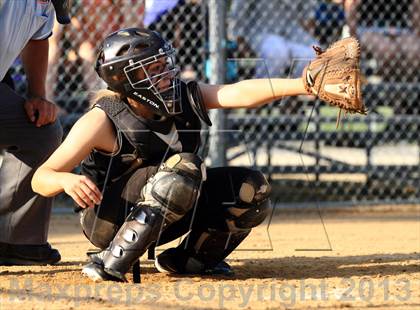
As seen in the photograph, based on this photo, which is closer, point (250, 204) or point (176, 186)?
point (176, 186)

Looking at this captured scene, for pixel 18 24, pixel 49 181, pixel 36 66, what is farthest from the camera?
pixel 36 66

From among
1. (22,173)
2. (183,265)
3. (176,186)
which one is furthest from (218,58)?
(176,186)

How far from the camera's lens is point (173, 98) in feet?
13.5

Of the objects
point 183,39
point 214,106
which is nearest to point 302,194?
point 183,39

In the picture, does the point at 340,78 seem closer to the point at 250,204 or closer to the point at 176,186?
the point at 250,204

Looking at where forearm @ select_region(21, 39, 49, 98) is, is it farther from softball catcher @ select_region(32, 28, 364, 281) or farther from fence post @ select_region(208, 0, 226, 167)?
fence post @ select_region(208, 0, 226, 167)

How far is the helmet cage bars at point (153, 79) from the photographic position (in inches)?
159

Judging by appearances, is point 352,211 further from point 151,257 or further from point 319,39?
point 151,257

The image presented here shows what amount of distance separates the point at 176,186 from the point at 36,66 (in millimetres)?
1424

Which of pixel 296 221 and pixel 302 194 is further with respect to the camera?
pixel 302 194

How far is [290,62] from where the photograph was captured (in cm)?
788

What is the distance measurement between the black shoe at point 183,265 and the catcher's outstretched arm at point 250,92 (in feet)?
2.47

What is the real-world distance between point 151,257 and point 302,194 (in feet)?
14.9

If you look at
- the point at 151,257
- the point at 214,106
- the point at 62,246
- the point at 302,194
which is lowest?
the point at 302,194
